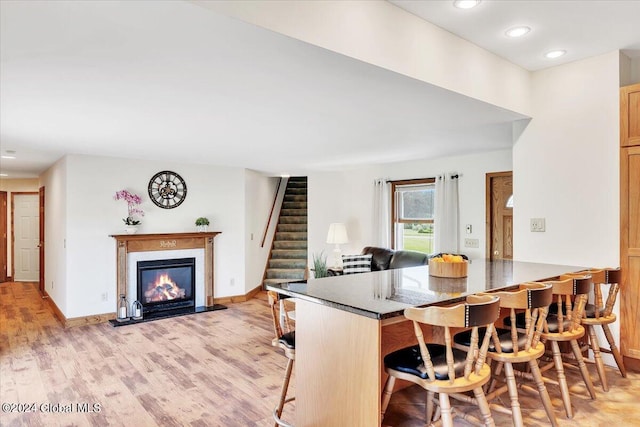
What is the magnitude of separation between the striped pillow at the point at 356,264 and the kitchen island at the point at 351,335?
3.20m

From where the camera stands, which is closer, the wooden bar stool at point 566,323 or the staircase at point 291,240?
the wooden bar stool at point 566,323

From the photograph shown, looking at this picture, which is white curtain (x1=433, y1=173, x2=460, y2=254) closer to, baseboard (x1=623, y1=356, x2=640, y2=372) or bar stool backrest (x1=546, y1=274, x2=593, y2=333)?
baseboard (x1=623, y1=356, x2=640, y2=372)

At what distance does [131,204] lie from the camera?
5664 mm

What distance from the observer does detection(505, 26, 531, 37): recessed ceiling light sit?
260 centimetres

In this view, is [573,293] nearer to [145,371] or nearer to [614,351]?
[614,351]

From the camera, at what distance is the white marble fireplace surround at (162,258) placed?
5.61 meters

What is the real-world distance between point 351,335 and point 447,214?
4.05 meters

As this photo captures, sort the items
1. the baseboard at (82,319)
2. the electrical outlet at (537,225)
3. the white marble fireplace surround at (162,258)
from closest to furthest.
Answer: the electrical outlet at (537,225) → the baseboard at (82,319) → the white marble fireplace surround at (162,258)

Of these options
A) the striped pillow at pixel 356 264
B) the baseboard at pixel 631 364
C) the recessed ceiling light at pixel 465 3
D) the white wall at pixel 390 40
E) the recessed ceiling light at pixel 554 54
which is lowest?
the baseboard at pixel 631 364

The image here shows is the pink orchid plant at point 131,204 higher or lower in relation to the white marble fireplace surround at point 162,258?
higher

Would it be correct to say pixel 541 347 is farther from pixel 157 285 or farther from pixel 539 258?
pixel 157 285

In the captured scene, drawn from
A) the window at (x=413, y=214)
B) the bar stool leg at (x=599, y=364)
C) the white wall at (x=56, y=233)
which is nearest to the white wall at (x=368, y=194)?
the window at (x=413, y=214)

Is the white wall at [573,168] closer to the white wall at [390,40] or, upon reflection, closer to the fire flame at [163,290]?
the white wall at [390,40]

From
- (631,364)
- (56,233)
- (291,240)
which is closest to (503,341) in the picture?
(631,364)
